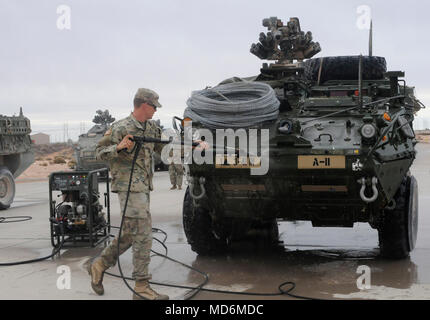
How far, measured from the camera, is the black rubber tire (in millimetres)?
6676

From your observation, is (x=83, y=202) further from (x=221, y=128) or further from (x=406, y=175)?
(x=406, y=175)

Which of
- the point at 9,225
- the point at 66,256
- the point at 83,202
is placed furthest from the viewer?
the point at 9,225

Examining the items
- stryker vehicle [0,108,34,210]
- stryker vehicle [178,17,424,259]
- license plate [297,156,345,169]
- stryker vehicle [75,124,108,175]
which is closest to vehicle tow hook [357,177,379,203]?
stryker vehicle [178,17,424,259]

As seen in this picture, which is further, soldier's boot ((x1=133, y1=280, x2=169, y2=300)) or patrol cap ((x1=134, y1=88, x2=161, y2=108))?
patrol cap ((x1=134, y1=88, x2=161, y2=108))

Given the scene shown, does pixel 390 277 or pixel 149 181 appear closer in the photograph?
pixel 149 181

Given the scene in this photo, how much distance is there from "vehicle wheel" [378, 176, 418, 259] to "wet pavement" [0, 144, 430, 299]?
146 millimetres

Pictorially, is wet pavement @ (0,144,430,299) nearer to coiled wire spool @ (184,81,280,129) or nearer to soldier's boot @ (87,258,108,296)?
soldier's boot @ (87,258,108,296)

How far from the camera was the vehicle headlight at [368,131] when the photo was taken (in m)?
4.89

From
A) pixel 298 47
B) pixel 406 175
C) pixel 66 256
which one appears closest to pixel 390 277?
pixel 406 175

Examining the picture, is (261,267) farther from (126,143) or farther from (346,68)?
(346,68)

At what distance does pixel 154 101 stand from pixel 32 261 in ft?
8.20

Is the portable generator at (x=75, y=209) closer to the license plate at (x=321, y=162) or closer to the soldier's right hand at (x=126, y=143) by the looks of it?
the soldier's right hand at (x=126, y=143)

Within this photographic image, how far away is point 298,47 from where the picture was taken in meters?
10.5

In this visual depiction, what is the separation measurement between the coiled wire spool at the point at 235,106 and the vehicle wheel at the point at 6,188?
6913 mm
